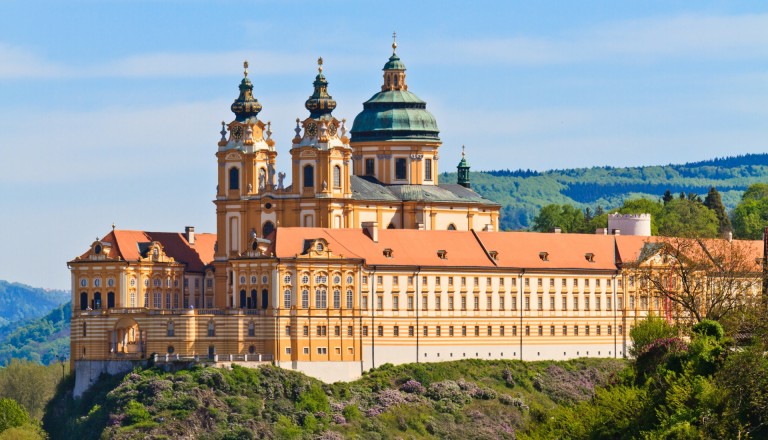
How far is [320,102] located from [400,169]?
1254cm

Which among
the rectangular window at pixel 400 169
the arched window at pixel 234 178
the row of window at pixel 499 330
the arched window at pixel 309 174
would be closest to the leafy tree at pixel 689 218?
the row of window at pixel 499 330

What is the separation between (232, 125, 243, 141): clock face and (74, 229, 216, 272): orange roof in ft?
29.5

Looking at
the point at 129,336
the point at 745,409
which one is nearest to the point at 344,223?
the point at 129,336

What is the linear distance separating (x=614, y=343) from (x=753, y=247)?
45.2ft

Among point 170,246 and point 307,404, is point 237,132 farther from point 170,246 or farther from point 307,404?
point 307,404

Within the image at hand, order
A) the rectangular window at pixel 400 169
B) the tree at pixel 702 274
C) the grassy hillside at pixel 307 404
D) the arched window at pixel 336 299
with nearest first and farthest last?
the tree at pixel 702 274
the grassy hillside at pixel 307 404
the arched window at pixel 336 299
the rectangular window at pixel 400 169

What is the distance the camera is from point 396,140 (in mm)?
167500

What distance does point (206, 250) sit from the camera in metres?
161

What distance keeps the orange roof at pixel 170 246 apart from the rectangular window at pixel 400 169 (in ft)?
49.8

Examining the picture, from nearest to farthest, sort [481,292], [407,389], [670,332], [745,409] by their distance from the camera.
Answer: [745,409], [670,332], [407,389], [481,292]

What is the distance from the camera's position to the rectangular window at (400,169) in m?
168

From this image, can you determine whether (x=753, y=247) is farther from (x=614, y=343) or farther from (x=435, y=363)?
(x=435, y=363)

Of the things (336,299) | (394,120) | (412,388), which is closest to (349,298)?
(336,299)

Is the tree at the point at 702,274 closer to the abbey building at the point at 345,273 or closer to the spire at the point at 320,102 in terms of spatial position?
the abbey building at the point at 345,273
